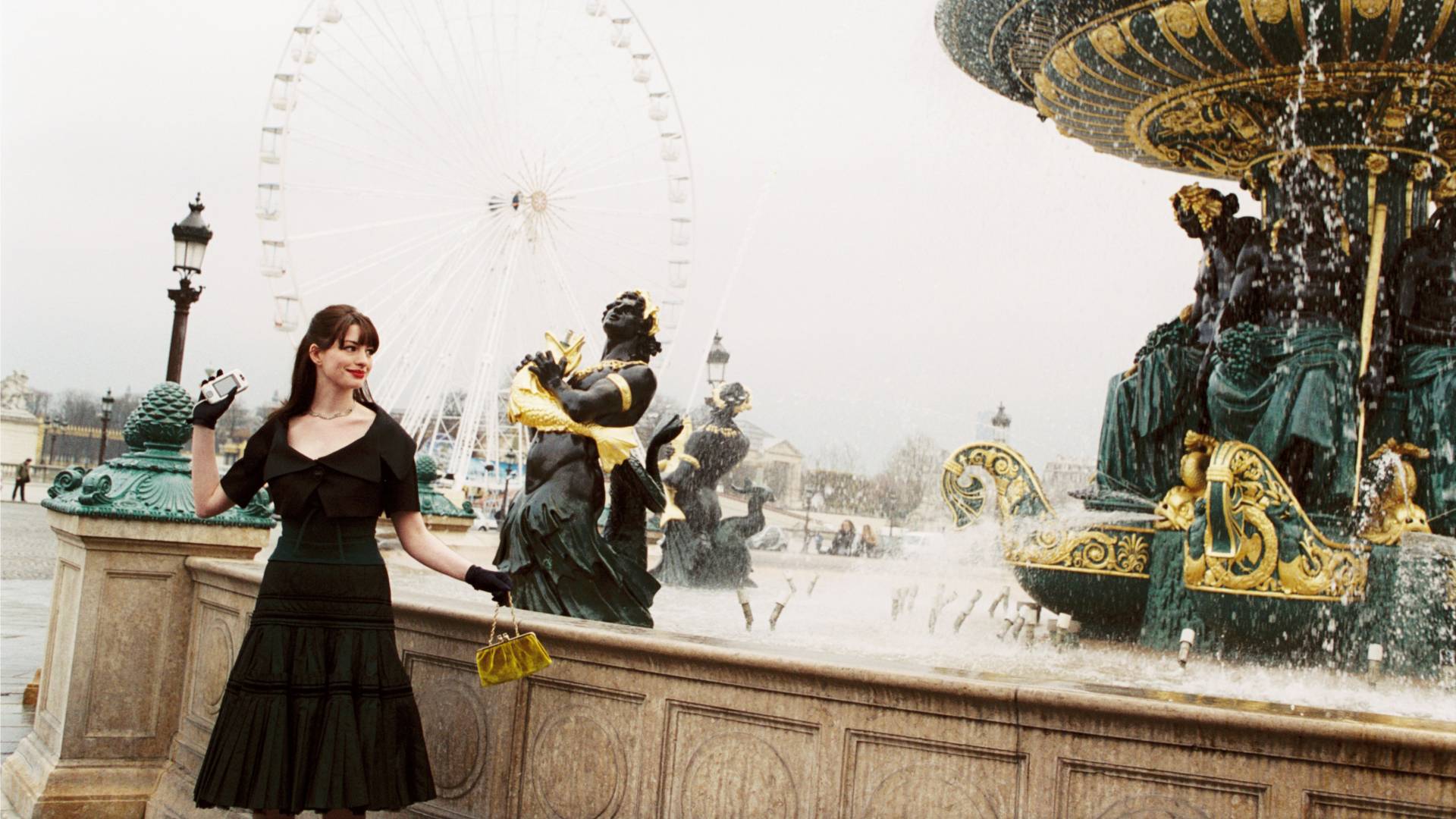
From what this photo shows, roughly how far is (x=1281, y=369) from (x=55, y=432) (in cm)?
6691

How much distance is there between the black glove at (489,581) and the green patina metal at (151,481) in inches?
73.5

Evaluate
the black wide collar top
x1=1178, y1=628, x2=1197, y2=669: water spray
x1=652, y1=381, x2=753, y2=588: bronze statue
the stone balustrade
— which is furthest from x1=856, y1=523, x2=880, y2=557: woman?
the black wide collar top

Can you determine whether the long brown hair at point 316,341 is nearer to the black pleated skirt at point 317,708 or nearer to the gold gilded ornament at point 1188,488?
the black pleated skirt at point 317,708

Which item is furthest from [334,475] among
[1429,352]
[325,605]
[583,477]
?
[1429,352]

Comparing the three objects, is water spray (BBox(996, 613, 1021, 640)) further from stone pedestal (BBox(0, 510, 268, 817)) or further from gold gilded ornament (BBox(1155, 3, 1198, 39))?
stone pedestal (BBox(0, 510, 268, 817))

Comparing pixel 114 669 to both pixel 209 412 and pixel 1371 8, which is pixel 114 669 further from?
pixel 1371 8

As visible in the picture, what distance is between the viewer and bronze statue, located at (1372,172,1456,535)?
254 inches

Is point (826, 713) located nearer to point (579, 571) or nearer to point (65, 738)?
point (579, 571)

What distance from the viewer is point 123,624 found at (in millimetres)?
4871

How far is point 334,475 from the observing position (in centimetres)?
325

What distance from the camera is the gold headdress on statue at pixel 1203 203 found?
7.13 metres

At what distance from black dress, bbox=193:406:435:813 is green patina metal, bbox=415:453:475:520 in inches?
308

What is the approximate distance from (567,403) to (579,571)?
0.72 metres

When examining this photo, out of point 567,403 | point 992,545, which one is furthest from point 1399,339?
point 567,403
